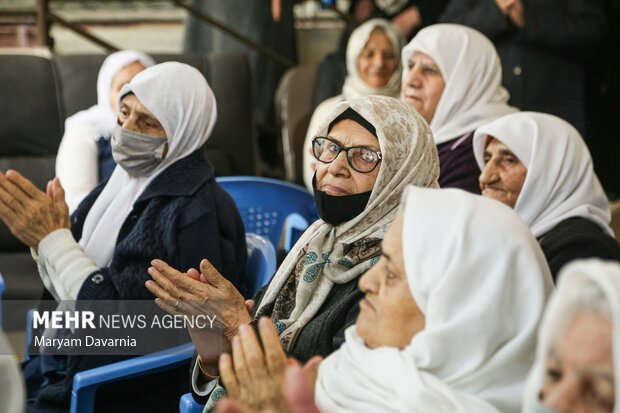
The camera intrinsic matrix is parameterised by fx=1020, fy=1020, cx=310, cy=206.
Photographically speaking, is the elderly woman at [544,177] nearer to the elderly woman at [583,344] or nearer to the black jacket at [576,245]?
the black jacket at [576,245]

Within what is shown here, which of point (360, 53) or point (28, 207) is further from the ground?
point (28, 207)

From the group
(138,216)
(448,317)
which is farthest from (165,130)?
(448,317)

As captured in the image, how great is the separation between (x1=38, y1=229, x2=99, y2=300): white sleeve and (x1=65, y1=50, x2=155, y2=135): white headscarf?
4.15ft

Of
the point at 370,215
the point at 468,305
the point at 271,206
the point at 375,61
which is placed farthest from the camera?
the point at 375,61

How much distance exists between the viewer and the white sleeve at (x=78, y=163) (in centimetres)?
345

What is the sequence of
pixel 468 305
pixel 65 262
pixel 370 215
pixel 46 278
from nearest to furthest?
pixel 468 305, pixel 370 215, pixel 65 262, pixel 46 278

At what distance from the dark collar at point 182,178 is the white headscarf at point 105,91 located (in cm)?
109

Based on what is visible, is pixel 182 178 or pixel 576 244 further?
pixel 182 178

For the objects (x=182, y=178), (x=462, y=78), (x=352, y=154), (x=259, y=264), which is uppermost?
(x=352, y=154)

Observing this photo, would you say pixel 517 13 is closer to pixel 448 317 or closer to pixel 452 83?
pixel 452 83

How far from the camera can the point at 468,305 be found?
4.81 ft

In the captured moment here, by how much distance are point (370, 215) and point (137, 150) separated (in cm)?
84

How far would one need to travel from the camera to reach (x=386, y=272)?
5.29ft

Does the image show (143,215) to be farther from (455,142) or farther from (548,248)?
(455,142)
